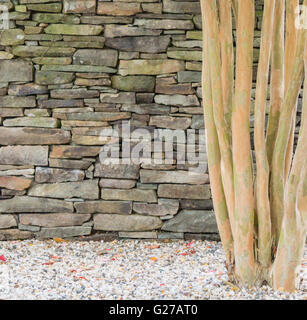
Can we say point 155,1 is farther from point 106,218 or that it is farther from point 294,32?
point 106,218

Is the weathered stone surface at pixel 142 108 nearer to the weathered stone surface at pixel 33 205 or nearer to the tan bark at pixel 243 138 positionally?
the weathered stone surface at pixel 33 205

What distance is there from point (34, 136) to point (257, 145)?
1801 mm

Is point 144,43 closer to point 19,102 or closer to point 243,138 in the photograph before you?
point 19,102

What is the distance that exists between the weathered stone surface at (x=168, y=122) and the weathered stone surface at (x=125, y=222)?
680mm

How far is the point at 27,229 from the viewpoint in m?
3.51

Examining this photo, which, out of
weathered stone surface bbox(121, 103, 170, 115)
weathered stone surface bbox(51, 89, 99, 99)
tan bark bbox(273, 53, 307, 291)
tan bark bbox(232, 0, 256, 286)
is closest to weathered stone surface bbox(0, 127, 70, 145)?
weathered stone surface bbox(51, 89, 99, 99)

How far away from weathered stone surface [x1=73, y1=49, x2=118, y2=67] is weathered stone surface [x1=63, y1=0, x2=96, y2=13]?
0.94 feet

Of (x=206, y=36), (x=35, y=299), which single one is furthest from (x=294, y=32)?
(x=35, y=299)

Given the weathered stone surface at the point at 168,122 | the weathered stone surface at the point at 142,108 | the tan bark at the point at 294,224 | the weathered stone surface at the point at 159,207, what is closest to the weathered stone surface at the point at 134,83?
the weathered stone surface at the point at 142,108

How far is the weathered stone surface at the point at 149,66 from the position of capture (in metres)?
3.40

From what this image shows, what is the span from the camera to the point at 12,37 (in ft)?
11.2

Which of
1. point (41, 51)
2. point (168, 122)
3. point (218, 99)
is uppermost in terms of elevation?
point (41, 51)

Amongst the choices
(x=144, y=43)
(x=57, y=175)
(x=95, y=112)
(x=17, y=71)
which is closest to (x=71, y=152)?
(x=57, y=175)

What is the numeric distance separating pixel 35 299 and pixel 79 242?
1.13 m
